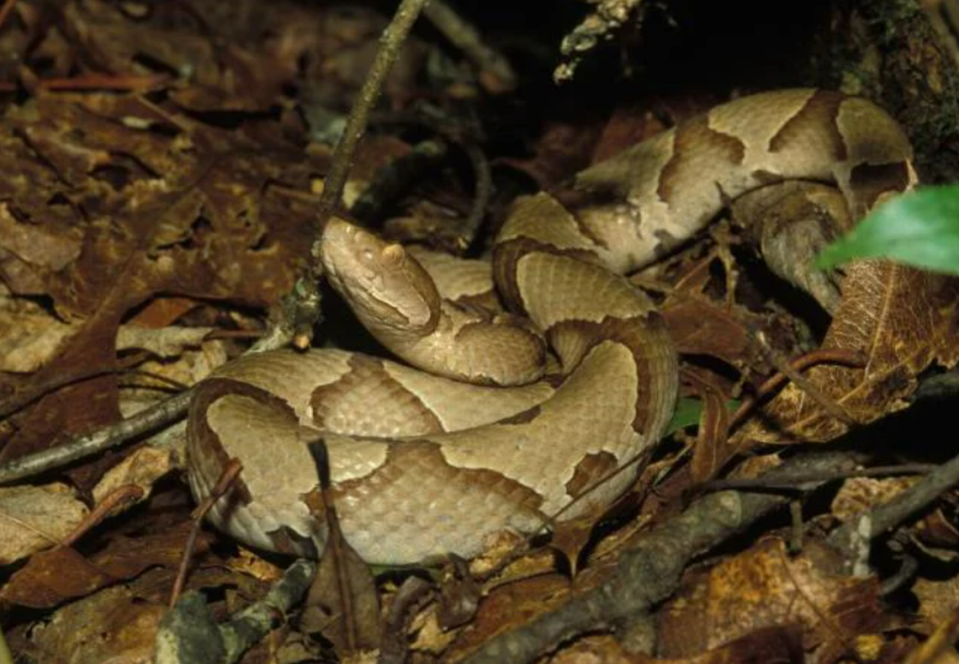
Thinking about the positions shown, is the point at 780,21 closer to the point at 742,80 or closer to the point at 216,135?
the point at 742,80

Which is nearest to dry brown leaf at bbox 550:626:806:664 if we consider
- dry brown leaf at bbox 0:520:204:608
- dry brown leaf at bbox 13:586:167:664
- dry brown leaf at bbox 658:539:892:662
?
dry brown leaf at bbox 658:539:892:662

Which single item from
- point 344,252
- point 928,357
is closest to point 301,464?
point 344,252

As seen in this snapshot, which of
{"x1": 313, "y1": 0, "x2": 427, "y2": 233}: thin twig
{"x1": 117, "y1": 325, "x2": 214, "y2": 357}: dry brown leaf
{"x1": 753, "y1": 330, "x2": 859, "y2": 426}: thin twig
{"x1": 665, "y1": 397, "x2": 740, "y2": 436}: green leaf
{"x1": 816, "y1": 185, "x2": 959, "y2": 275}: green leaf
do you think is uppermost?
{"x1": 816, "y1": 185, "x2": 959, "y2": 275}: green leaf

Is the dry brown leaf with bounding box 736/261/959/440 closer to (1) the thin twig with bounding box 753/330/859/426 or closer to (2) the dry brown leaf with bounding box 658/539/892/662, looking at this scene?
(1) the thin twig with bounding box 753/330/859/426

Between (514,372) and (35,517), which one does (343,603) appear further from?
(514,372)

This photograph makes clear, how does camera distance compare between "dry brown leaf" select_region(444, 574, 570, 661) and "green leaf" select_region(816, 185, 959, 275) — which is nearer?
"green leaf" select_region(816, 185, 959, 275)

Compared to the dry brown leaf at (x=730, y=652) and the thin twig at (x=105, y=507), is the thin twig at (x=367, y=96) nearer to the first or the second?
the thin twig at (x=105, y=507)
